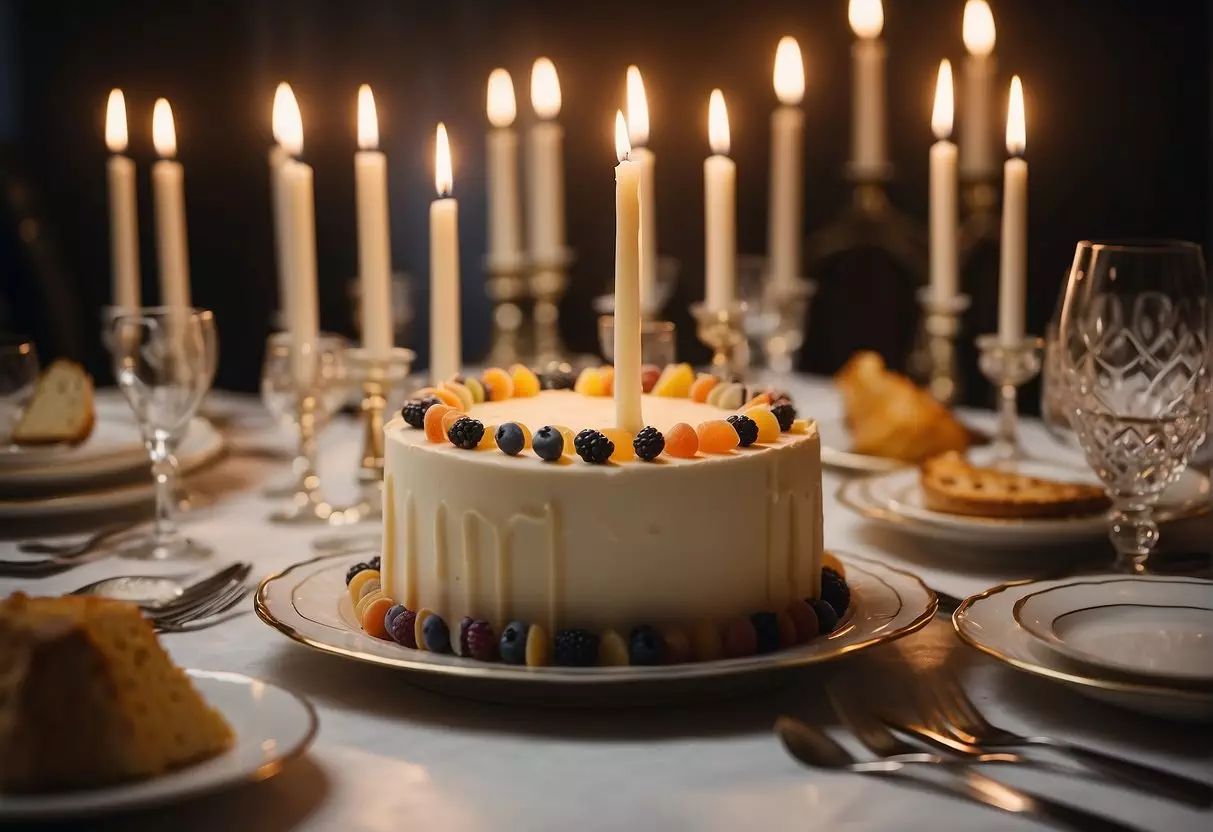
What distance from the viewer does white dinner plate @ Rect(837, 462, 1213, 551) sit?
2.19 m

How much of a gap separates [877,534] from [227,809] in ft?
4.36

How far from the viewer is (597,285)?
6.05 metres

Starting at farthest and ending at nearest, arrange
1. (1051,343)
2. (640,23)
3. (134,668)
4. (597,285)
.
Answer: (597,285), (640,23), (1051,343), (134,668)

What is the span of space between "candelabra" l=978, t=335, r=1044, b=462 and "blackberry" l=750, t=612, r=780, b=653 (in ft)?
4.09

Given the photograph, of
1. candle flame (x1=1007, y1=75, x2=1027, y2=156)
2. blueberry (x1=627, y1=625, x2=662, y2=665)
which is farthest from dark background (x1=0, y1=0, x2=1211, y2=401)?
blueberry (x1=627, y1=625, x2=662, y2=665)

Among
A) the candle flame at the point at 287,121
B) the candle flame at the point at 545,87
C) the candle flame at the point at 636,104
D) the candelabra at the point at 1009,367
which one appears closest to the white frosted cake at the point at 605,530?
the candle flame at the point at 636,104

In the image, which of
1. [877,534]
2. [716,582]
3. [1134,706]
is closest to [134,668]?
[716,582]

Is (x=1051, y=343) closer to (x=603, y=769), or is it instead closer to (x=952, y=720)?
(x=952, y=720)

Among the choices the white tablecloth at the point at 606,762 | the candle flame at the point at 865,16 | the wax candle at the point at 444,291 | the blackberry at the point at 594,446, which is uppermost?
the candle flame at the point at 865,16

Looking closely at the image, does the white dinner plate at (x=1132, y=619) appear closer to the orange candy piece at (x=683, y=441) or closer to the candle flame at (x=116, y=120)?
the orange candy piece at (x=683, y=441)

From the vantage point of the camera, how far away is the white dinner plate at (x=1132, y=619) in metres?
1.63

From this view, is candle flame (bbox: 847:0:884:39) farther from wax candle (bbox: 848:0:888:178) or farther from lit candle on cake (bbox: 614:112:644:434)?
lit candle on cake (bbox: 614:112:644:434)

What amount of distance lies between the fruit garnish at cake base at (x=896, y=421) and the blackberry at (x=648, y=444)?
126 centimetres

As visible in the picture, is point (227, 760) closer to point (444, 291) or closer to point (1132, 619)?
point (1132, 619)
